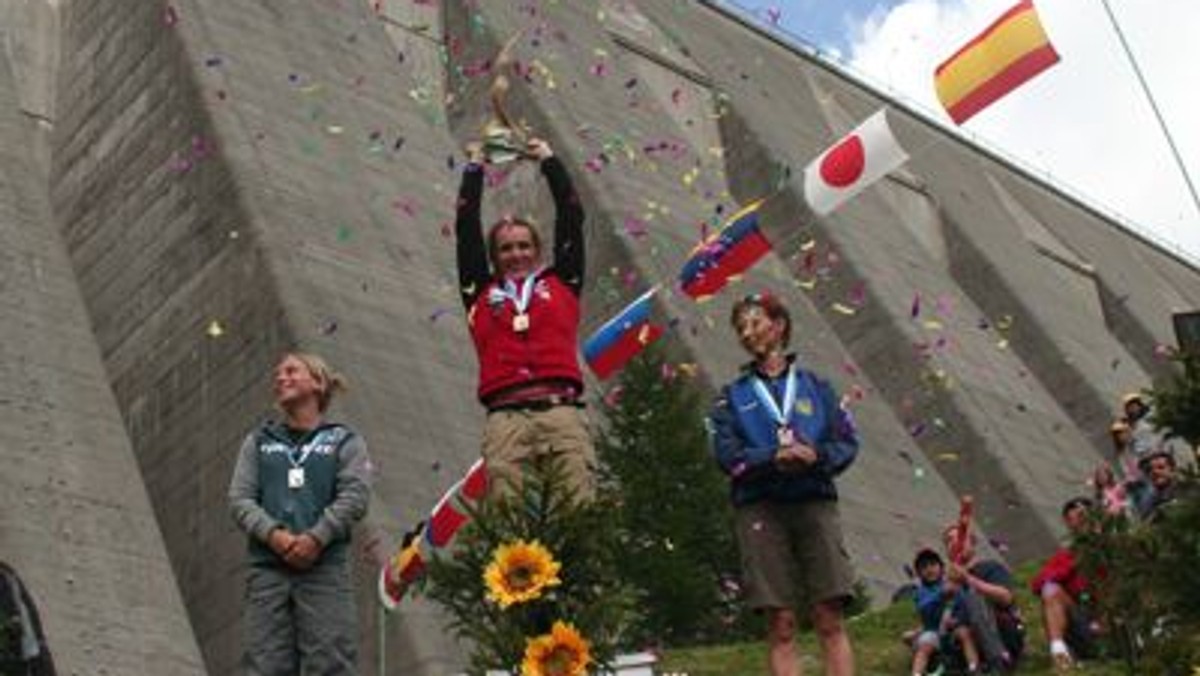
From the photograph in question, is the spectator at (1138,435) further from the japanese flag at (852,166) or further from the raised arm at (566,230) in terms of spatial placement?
the raised arm at (566,230)

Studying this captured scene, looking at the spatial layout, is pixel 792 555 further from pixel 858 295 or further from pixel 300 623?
A: pixel 858 295

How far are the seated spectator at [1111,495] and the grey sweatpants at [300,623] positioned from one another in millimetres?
4592

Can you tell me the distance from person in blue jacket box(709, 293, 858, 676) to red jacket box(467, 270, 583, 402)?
26.3 inches

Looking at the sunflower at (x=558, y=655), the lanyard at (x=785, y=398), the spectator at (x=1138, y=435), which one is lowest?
the sunflower at (x=558, y=655)

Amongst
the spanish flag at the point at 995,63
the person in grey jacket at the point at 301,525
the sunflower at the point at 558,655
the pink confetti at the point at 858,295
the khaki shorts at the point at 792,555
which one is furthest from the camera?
the pink confetti at the point at 858,295

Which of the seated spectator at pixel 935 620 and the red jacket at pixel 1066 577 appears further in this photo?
the red jacket at pixel 1066 577

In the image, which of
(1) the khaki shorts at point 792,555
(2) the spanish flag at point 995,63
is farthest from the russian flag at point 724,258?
(1) the khaki shorts at point 792,555

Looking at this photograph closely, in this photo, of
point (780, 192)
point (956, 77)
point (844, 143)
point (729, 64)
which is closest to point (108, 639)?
point (844, 143)

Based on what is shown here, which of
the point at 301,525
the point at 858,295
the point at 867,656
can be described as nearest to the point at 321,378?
the point at 301,525

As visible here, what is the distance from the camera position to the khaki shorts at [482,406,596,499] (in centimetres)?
643

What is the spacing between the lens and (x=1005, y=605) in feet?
35.2

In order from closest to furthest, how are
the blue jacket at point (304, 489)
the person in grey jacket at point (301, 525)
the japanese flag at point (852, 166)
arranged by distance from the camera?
1. the person in grey jacket at point (301, 525)
2. the blue jacket at point (304, 489)
3. the japanese flag at point (852, 166)

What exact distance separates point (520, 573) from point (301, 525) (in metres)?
1.53

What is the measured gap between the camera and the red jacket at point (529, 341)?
6.67 metres
